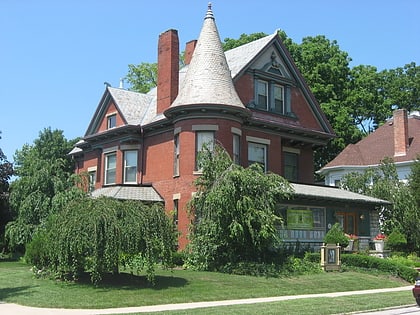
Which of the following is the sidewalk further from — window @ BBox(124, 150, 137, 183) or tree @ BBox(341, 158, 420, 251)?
tree @ BBox(341, 158, 420, 251)

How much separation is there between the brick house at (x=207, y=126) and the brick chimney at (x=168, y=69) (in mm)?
57

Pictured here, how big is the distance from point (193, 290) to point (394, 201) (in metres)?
18.6

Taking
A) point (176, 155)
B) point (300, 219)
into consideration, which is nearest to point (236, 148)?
point (176, 155)

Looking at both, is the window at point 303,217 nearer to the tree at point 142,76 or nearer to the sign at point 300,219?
the sign at point 300,219

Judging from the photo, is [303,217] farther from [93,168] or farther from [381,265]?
[93,168]

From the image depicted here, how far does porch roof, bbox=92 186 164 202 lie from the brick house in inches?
2.1

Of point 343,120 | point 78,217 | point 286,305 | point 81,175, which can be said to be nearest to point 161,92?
point 81,175

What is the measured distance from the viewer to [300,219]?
2705cm

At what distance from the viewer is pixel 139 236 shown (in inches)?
656

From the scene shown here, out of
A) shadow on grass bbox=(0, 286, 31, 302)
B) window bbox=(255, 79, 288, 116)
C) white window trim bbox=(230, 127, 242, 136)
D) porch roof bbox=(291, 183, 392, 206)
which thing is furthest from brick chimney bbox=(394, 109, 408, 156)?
shadow on grass bbox=(0, 286, 31, 302)

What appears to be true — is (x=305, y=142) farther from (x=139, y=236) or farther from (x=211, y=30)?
(x=139, y=236)

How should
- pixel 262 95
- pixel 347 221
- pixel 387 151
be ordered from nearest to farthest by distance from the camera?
pixel 347 221, pixel 262 95, pixel 387 151

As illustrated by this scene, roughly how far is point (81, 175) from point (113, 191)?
2.77 m

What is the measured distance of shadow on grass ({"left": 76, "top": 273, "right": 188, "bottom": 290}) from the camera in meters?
16.9
